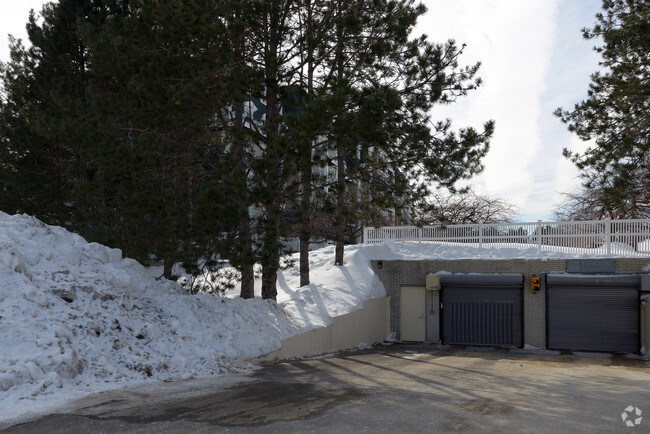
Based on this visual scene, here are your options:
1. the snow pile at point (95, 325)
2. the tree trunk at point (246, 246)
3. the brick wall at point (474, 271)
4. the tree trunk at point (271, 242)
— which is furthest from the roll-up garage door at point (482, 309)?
the tree trunk at point (271, 242)

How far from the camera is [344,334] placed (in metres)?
19.3

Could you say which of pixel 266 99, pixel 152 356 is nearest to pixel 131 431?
pixel 152 356

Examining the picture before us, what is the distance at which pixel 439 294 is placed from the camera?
937 inches

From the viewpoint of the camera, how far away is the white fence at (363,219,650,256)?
21.0 meters

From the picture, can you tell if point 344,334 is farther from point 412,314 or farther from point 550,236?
point 550,236

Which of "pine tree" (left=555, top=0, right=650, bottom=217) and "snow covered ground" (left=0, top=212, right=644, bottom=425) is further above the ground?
"pine tree" (left=555, top=0, right=650, bottom=217)

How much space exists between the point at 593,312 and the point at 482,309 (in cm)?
425

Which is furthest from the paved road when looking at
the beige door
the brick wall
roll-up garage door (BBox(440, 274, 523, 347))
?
the beige door

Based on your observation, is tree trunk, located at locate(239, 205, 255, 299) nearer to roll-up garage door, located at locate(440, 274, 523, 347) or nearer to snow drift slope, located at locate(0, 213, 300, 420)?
snow drift slope, located at locate(0, 213, 300, 420)

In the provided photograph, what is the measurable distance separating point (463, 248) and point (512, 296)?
2.83 metres

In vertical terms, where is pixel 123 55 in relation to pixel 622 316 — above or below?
above

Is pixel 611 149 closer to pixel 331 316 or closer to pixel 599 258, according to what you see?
pixel 599 258

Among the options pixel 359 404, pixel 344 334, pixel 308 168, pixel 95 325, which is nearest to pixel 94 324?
pixel 95 325

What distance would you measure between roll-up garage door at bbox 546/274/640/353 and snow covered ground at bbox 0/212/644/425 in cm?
1155
